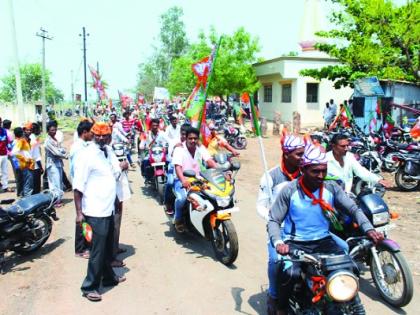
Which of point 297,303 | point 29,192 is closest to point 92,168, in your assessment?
point 297,303

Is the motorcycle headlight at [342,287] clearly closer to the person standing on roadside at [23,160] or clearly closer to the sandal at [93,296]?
the sandal at [93,296]

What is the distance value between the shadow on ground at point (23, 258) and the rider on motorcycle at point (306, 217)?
357cm

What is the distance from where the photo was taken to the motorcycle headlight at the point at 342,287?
95.5 inches

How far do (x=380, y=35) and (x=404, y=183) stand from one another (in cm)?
485

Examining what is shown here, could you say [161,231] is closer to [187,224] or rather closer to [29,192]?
[187,224]

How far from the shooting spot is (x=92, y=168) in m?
4.18

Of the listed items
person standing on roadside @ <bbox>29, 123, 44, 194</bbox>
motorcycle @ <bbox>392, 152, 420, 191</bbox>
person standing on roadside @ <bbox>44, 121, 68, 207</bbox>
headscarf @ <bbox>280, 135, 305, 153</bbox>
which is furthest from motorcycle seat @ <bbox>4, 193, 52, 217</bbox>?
motorcycle @ <bbox>392, 152, 420, 191</bbox>

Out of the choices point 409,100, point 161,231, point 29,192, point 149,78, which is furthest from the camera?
point 149,78

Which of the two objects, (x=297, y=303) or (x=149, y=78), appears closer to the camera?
(x=297, y=303)

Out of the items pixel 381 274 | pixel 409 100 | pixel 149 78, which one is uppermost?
pixel 149 78

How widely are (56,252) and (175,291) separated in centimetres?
214

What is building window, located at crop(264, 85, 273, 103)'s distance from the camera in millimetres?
29500

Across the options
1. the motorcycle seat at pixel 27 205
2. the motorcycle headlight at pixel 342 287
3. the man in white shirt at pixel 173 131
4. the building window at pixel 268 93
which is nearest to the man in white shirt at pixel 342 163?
the motorcycle headlight at pixel 342 287

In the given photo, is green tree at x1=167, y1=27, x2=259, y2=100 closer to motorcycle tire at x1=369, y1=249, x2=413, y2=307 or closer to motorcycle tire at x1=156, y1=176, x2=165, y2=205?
motorcycle tire at x1=156, y1=176, x2=165, y2=205
